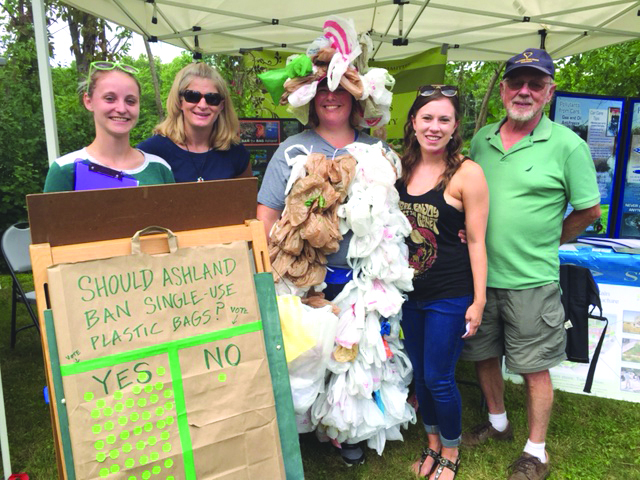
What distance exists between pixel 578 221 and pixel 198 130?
1.87 m

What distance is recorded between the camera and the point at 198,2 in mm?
3691

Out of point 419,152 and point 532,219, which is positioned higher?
point 419,152

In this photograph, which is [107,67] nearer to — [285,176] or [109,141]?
[109,141]

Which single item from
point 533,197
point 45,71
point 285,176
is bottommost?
point 533,197

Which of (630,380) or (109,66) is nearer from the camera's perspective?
(109,66)

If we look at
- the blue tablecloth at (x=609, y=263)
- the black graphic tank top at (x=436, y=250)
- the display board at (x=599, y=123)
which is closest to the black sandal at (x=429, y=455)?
the black graphic tank top at (x=436, y=250)

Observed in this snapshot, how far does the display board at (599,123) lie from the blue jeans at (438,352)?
2.55m

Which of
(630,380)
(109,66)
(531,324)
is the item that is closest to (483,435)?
(531,324)

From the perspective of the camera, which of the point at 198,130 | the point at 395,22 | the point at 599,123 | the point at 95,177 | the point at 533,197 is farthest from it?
the point at 395,22

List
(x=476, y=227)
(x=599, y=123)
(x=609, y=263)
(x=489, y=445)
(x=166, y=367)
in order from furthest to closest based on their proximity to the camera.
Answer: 1. (x=599, y=123)
2. (x=609, y=263)
3. (x=489, y=445)
4. (x=476, y=227)
5. (x=166, y=367)

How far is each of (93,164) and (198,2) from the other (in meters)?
2.57

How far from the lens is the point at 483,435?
256 centimetres

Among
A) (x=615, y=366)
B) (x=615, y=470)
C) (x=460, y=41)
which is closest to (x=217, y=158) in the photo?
(x=615, y=470)

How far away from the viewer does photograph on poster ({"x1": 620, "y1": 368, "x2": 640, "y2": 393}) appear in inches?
118
